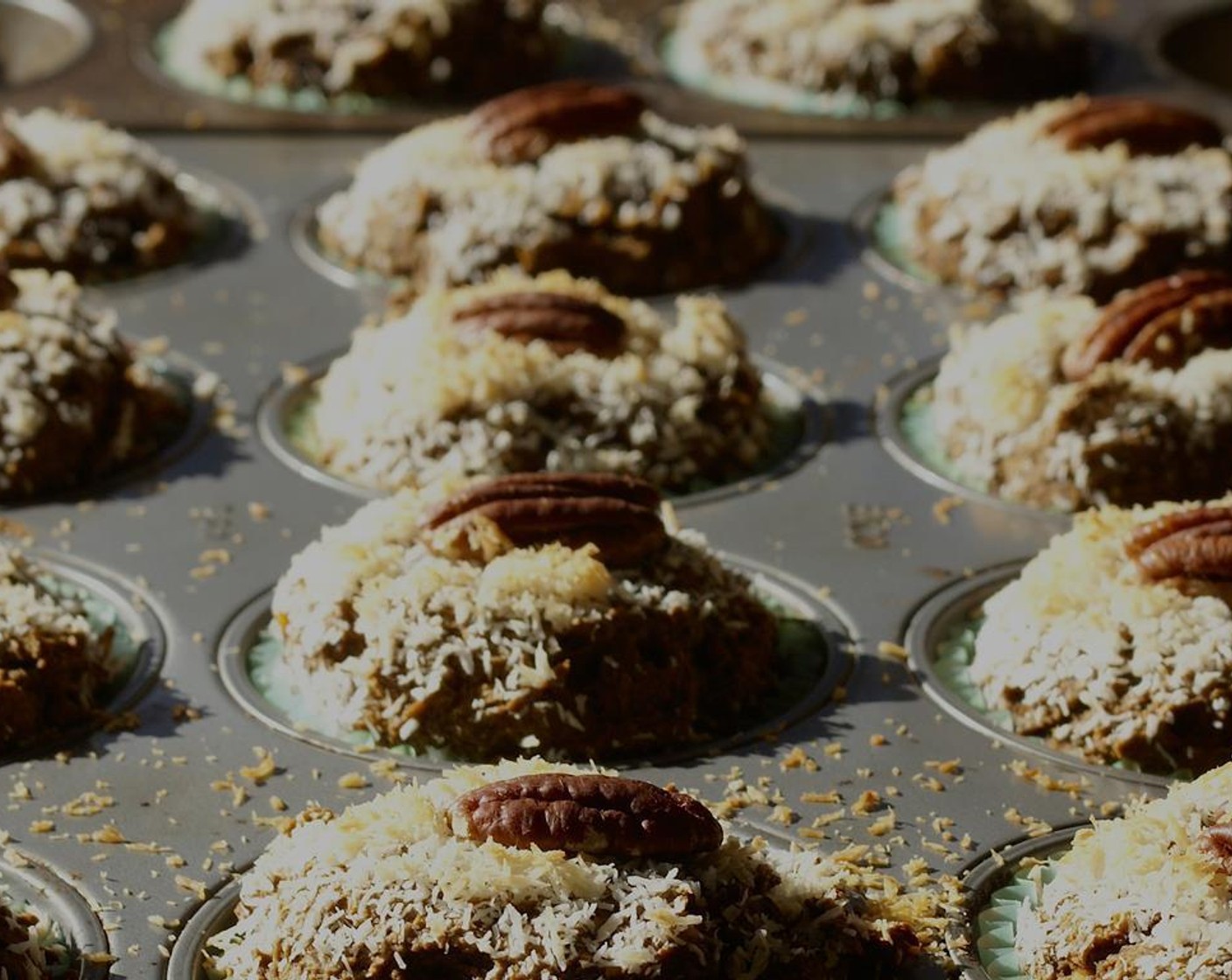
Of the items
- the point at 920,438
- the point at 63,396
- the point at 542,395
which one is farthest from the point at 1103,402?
the point at 63,396

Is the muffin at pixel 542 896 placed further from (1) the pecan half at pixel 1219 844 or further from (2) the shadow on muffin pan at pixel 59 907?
(1) the pecan half at pixel 1219 844

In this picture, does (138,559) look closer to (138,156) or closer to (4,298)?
(4,298)

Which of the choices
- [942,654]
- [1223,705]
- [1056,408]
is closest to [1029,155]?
[1056,408]

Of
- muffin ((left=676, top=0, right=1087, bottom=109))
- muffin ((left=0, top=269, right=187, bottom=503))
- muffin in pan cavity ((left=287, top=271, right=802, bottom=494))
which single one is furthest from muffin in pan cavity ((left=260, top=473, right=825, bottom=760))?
muffin ((left=676, top=0, right=1087, bottom=109))

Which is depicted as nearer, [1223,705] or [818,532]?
[1223,705]

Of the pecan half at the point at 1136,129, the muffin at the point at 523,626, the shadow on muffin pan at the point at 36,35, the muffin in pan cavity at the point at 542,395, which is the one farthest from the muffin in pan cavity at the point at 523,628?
the shadow on muffin pan at the point at 36,35

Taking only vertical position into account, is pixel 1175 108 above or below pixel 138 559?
above

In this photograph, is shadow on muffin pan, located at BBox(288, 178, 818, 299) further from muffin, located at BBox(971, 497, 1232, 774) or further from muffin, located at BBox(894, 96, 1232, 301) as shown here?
muffin, located at BBox(971, 497, 1232, 774)
